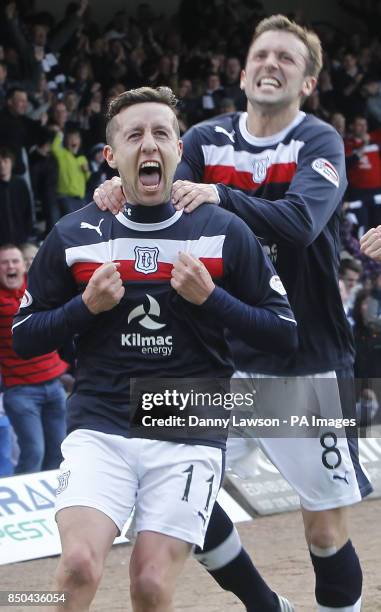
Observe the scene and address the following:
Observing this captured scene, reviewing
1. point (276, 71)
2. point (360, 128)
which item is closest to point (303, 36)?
point (276, 71)

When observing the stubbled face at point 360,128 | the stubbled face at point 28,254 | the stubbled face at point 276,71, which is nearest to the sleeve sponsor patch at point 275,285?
the stubbled face at point 276,71

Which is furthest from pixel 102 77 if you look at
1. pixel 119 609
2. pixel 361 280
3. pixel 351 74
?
pixel 119 609

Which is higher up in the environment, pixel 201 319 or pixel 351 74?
Answer: pixel 201 319

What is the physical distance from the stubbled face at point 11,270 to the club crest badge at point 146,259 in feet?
11.5

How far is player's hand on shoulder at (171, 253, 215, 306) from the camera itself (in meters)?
3.68

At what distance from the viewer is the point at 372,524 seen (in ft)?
21.7

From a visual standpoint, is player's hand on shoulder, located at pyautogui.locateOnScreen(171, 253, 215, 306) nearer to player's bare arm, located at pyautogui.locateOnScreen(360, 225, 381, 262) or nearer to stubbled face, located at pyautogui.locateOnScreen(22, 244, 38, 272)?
player's bare arm, located at pyautogui.locateOnScreen(360, 225, 381, 262)

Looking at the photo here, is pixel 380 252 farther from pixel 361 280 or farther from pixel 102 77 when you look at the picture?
pixel 102 77

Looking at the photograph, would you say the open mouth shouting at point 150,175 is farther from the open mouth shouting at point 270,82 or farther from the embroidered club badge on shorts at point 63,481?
the embroidered club badge on shorts at point 63,481

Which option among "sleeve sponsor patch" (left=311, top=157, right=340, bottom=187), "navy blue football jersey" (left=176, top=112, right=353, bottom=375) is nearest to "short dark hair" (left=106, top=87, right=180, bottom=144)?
"navy blue football jersey" (left=176, top=112, right=353, bottom=375)

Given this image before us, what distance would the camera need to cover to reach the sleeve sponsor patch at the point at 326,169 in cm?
439

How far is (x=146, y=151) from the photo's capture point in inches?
149

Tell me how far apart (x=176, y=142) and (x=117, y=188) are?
1.01 feet

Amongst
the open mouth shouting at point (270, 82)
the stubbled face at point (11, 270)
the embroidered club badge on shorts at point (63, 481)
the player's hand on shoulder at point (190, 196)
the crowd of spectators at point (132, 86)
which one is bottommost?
the crowd of spectators at point (132, 86)
